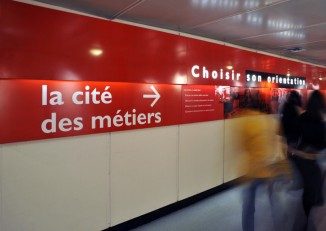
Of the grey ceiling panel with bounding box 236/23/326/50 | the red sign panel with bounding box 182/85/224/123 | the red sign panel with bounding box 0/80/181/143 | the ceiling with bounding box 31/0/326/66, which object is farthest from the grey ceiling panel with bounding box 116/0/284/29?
the grey ceiling panel with bounding box 236/23/326/50

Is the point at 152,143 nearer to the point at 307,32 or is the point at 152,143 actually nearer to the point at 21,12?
the point at 21,12

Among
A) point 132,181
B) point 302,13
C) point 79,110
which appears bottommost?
point 132,181

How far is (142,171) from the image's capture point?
315cm

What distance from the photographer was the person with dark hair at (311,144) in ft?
8.72

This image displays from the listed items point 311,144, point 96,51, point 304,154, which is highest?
point 96,51

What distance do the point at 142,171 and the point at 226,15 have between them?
6.32ft

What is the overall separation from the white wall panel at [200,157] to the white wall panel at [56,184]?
1.17 m

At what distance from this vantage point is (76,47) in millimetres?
2469

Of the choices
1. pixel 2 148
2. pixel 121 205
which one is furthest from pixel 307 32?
pixel 2 148

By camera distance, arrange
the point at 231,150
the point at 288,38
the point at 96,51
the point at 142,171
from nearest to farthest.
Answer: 1. the point at 96,51
2. the point at 142,171
3. the point at 288,38
4. the point at 231,150

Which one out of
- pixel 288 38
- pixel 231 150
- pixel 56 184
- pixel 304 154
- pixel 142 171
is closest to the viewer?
pixel 56 184

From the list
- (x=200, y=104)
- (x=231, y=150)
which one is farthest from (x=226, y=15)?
(x=231, y=150)

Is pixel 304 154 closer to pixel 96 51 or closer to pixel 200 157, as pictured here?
pixel 200 157

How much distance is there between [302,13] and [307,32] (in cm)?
94
